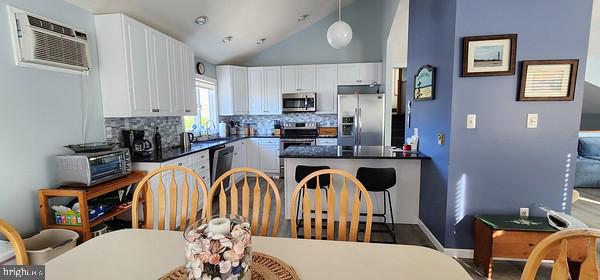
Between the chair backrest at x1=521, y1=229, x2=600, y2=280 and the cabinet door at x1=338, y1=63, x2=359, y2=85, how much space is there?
4.69 m

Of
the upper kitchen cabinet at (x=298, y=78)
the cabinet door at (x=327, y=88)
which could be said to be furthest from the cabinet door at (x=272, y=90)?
the cabinet door at (x=327, y=88)

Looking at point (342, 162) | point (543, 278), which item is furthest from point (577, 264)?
point (342, 162)

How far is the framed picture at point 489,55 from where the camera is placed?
2053 mm

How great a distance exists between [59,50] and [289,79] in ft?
12.2

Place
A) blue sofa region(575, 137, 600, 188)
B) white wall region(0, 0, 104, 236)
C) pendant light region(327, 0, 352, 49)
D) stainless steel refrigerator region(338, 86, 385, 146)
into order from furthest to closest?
stainless steel refrigerator region(338, 86, 385, 146), blue sofa region(575, 137, 600, 188), pendant light region(327, 0, 352, 49), white wall region(0, 0, 104, 236)

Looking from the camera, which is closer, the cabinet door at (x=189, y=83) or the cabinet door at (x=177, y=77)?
the cabinet door at (x=177, y=77)

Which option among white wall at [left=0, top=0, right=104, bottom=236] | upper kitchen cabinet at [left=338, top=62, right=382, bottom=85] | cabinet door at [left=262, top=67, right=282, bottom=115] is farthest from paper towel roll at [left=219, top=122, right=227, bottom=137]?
white wall at [left=0, top=0, right=104, bottom=236]

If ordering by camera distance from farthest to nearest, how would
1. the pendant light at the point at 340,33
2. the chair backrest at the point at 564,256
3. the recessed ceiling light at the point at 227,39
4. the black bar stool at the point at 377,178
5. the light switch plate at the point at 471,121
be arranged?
the recessed ceiling light at the point at 227,39 < the pendant light at the point at 340,33 < the black bar stool at the point at 377,178 < the light switch plate at the point at 471,121 < the chair backrest at the point at 564,256

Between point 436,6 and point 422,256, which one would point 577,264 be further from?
point 436,6

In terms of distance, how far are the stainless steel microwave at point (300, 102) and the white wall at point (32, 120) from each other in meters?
3.35

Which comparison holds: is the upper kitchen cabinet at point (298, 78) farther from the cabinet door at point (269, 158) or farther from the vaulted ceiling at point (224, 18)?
the cabinet door at point (269, 158)

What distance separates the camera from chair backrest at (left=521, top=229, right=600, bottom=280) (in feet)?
2.23

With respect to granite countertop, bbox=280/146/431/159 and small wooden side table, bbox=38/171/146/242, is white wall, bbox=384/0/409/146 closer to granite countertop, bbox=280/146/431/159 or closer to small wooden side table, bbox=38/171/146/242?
granite countertop, bbox=280/146/431/159

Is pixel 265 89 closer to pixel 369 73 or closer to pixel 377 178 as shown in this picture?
pixel 369 73
